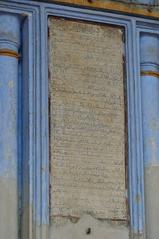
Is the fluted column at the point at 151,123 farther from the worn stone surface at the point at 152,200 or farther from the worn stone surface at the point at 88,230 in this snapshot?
the worn stone surface at the point at 88,230

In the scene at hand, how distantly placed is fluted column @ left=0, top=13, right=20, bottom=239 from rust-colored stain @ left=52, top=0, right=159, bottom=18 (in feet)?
1.78

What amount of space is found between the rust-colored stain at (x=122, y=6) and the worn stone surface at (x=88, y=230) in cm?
194

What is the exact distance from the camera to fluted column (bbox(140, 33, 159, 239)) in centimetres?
891

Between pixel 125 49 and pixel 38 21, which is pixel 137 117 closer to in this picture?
pixel 125 49

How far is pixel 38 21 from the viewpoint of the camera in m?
8.81

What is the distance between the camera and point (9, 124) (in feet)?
27.9

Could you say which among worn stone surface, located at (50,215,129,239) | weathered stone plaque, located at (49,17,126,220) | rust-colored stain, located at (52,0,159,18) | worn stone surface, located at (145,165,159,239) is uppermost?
rust-colored stain, located at (52,0,159,18)

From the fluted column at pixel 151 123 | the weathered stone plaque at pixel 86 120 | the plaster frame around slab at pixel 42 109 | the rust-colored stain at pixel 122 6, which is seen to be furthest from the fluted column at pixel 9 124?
the fluted column at pixel 151 123

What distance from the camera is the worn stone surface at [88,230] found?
8.39 meters

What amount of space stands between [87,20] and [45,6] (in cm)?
44

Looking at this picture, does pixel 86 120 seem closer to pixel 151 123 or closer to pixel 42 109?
pixel 42 109

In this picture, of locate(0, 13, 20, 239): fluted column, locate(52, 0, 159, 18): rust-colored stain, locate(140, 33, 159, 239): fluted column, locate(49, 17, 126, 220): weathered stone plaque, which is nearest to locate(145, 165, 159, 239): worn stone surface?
locate(140, 33, 159, 239): fluted column

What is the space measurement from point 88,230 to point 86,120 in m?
0.98

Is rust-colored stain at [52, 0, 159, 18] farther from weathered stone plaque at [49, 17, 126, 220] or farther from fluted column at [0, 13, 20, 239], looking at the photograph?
fluted column at [0, 13, 20, 239]
